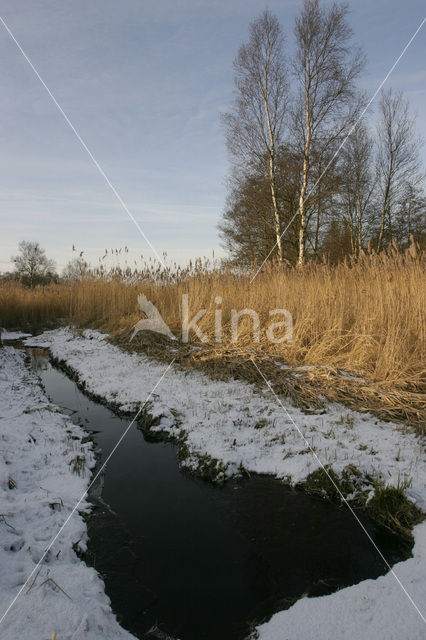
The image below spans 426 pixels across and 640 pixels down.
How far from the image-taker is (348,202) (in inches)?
742

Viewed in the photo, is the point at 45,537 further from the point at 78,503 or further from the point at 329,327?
the point at 329,327

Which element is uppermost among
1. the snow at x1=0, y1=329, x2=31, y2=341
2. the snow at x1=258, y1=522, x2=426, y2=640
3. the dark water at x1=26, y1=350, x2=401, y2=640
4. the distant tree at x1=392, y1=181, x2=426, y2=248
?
the distant tree at x1=392, y1=181, x2=426, y2=248

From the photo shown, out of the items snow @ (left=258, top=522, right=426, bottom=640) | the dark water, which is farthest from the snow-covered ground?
the dark water

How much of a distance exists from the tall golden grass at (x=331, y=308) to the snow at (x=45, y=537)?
2.94 meters

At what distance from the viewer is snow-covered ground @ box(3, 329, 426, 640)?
143cm

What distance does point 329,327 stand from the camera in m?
4.75

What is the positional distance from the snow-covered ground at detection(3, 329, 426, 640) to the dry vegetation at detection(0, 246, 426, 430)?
35 cm

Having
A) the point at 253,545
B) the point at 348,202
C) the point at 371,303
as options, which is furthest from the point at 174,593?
the point at 348,202

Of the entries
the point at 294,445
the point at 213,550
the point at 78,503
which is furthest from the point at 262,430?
the point at 78,503

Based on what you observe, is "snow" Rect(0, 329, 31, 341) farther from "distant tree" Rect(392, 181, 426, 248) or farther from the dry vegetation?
"distant tree" Rect(392, 181, 426, 248)

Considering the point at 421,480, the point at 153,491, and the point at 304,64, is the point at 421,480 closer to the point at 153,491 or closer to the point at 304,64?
the point at 153,491

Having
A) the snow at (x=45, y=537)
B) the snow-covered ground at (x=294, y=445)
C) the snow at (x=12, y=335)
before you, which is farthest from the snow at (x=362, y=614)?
the snow at (x=12, y=335)

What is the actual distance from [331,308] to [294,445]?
101 inches

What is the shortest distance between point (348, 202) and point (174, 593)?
789 inches
